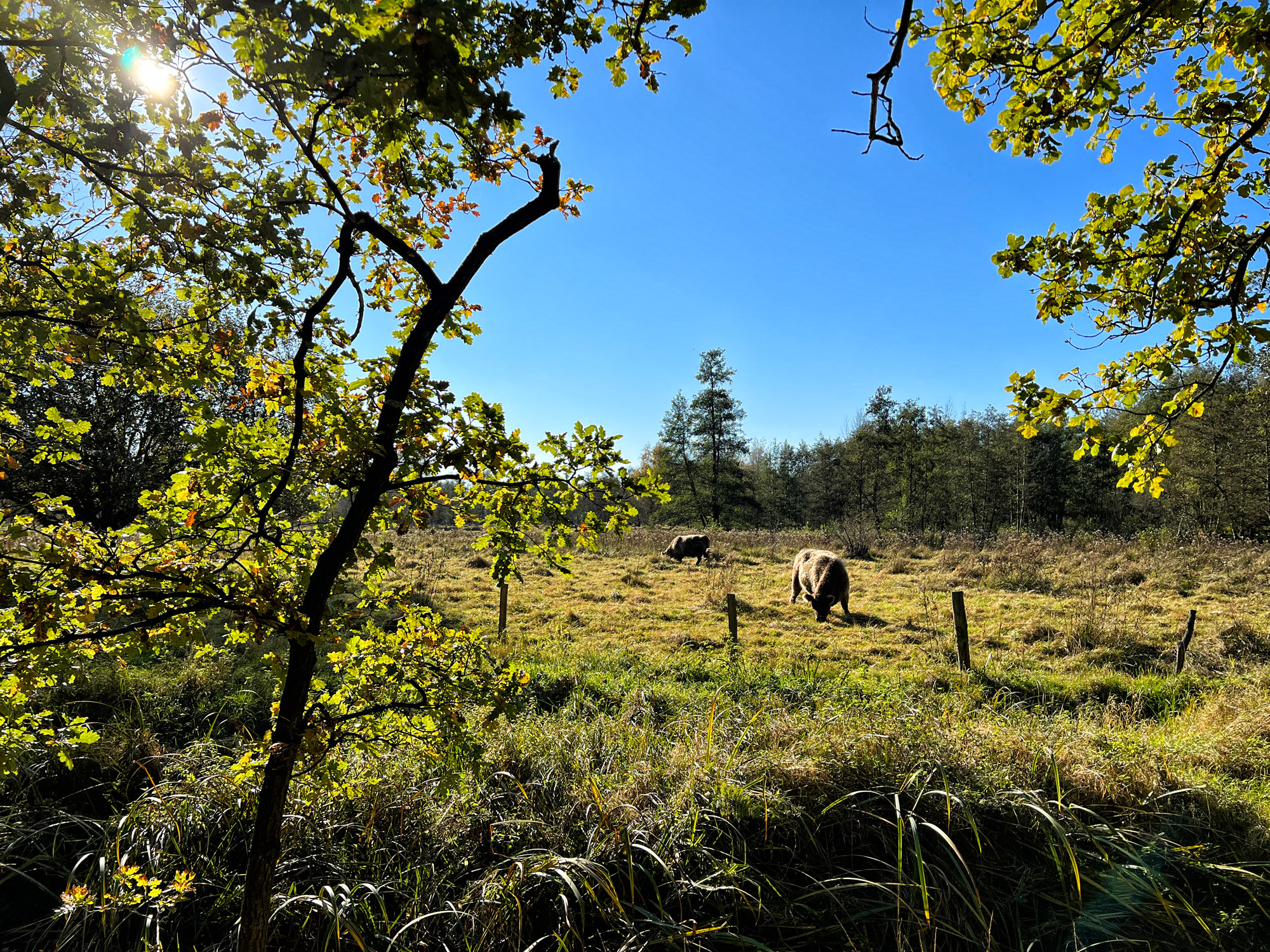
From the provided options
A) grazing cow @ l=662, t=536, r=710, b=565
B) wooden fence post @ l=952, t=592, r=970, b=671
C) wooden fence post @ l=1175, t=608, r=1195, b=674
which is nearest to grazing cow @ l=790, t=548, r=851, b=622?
wooden fence post @ l=952, t=592, r=970, b=671

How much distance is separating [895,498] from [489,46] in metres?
44.2

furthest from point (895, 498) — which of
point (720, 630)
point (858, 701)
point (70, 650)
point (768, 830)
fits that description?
point (70, 650)

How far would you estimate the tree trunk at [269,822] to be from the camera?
215cm

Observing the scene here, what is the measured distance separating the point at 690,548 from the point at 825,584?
968 cm

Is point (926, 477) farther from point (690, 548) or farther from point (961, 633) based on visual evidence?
point (961, 633)

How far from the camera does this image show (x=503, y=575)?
2795 mm

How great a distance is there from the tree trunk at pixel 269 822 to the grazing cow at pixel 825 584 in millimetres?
12773

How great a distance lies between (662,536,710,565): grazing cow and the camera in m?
23.0

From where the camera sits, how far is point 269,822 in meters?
2.19

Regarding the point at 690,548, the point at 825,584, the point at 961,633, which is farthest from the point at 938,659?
the point at 690,548

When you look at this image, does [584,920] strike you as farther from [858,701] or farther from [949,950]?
[858,701]

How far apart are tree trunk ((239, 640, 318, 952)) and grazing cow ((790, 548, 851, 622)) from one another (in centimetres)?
1277

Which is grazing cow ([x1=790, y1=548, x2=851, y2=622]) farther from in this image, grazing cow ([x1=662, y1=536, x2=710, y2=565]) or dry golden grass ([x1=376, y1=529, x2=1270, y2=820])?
grazing cow ([x1=662, y1=536, x2=710, y2=565])

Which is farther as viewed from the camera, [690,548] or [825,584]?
[690,548]
